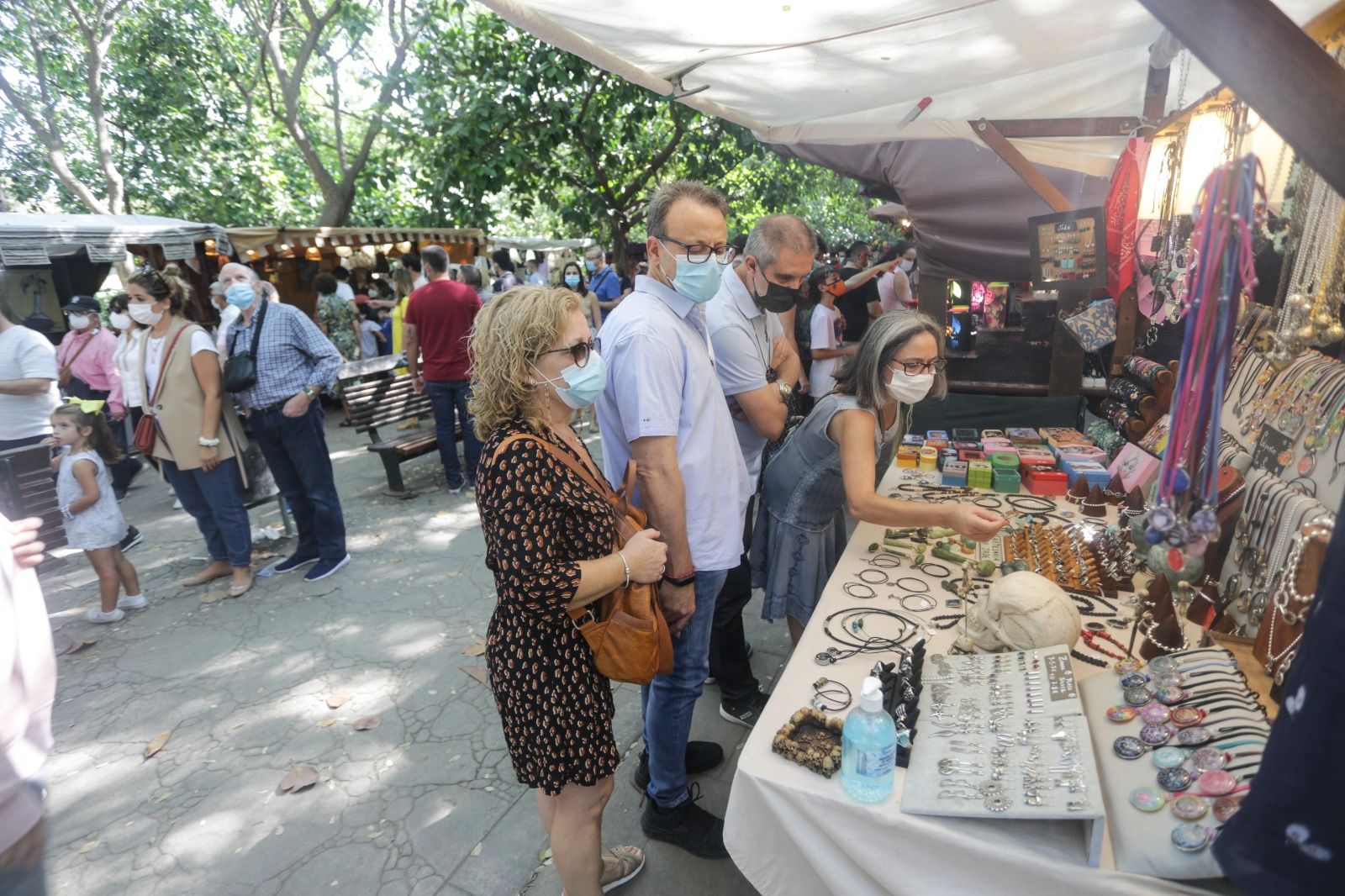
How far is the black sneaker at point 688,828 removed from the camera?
227 centimetres

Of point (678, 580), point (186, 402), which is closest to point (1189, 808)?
point (678, 580)

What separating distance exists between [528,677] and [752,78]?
8.52ft

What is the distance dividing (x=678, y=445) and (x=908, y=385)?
0.84 meters

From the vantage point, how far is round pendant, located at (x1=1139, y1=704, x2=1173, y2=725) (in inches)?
53.2

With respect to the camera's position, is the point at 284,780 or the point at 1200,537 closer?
the point at 1200,537

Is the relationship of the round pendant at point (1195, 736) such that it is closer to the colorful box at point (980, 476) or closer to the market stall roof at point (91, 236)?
the colorful box at point (980, 476)

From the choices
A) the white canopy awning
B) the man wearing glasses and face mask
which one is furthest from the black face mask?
the white canopy awning

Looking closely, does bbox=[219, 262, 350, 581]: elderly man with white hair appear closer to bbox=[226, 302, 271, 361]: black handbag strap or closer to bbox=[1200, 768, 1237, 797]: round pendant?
bbox=[226, 302, 271, 361]: black handbag strap

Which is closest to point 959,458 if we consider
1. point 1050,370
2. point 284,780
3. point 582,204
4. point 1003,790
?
point 1050,370

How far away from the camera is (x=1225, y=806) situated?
3.71ft

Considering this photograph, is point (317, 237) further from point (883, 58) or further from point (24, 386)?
point (883, 58)

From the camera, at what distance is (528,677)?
1.71 meters

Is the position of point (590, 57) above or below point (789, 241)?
above

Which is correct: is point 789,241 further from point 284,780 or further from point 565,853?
point 284,780
